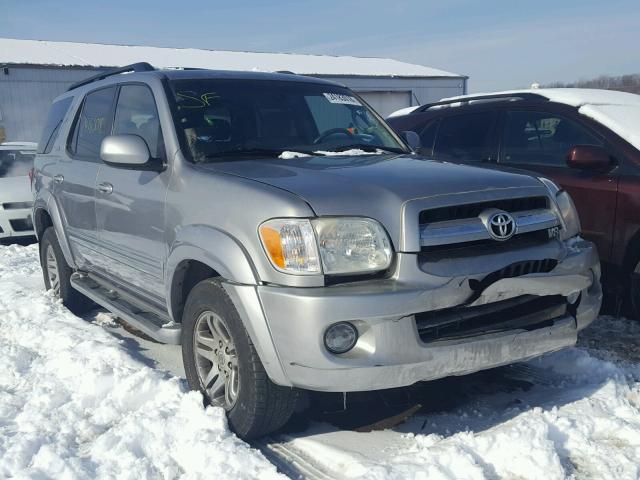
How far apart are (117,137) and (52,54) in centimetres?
2114

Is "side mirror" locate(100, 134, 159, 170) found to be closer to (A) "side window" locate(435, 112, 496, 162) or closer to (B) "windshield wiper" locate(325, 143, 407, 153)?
(B) "windshield wiper" locate(325, 143, 407, 153)

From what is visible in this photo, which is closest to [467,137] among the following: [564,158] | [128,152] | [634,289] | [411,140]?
[564,158]

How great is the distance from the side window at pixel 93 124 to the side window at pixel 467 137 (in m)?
2.71

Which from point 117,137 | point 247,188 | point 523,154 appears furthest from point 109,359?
point 523,154

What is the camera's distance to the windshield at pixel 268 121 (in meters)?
3.71

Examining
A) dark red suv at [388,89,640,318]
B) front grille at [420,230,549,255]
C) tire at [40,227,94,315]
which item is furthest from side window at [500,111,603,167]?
tire at [40,227,94,315]

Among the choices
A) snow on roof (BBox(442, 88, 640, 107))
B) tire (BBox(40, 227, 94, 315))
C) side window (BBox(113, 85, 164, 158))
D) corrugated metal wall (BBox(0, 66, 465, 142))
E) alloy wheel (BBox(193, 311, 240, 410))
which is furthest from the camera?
corrugated metal wall (BBox(0, 66, 465, 142))

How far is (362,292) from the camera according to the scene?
2695 mm

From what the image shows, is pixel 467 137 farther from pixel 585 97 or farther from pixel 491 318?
pixel 491 318

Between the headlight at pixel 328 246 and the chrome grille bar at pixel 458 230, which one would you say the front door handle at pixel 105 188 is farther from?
the chrome grille bar at pixel 458 230

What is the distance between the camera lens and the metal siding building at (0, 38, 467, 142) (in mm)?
20078

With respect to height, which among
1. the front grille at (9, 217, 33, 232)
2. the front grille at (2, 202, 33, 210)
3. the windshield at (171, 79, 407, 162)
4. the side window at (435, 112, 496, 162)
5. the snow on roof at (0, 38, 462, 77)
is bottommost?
the front grille at (9, 217, 33, 232)

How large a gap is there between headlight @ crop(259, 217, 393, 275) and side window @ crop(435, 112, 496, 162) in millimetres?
2943

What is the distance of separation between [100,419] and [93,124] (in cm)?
241
